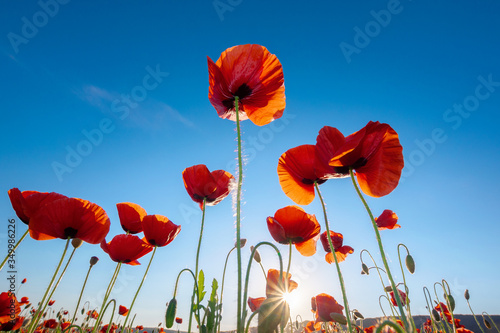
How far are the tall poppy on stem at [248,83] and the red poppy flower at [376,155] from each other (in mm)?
472

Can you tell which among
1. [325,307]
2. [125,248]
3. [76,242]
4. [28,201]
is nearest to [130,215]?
[125,248]

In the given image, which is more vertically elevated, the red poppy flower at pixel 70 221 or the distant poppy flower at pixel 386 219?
the distant poppy flower at pixel 386 219

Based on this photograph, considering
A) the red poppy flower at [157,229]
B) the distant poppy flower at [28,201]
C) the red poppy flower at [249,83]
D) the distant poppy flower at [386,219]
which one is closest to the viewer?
the red poppy flower at [249,83]

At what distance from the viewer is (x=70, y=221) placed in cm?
177

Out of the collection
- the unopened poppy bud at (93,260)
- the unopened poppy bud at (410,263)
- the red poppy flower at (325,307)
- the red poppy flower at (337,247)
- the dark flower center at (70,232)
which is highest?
the red poppy flower at (337,247)

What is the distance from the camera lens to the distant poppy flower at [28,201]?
167 centimetres

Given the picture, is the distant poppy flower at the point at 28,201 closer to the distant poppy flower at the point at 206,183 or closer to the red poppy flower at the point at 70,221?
the red poppy flower at the point at 70,221

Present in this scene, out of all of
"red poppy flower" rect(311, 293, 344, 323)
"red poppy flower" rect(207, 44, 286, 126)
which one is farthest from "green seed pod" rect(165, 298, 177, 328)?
"red poppy flower" rect(311, 293, 344, 323)

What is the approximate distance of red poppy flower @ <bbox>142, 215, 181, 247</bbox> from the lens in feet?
6.82

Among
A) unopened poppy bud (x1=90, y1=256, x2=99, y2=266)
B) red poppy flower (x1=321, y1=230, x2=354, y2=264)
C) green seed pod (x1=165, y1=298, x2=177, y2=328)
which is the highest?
red poppy flower (x1=321, y1=230, x2=354, y2=264)

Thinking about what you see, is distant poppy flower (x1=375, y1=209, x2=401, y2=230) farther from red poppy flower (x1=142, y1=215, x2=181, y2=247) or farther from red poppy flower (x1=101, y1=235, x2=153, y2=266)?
red poppy flower (x1=101, y1=235, x2=153, y2=266)

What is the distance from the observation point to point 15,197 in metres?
1.65

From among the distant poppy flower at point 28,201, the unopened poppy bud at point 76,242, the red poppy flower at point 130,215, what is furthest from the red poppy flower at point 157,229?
the distant poppy flower at point 28,201

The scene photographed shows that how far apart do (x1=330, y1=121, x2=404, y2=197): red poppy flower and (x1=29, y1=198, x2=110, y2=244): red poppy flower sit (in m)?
1.58
